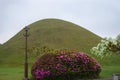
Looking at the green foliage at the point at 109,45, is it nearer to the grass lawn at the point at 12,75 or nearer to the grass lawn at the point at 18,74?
the grass lawn at the point at 18,74

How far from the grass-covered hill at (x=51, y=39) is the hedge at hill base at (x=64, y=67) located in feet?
148

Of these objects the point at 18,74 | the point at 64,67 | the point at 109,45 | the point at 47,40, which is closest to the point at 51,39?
the point at 47,40

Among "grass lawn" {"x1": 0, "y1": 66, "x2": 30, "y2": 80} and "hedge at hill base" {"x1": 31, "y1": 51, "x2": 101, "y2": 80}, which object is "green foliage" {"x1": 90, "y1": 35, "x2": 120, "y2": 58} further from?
"grass lawn" {"x1": 0, "y1": 66, "x2": 30, "y2": 80}

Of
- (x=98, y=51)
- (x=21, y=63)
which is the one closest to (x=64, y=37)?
(x=21, y=63)

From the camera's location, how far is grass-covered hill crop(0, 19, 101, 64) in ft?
276

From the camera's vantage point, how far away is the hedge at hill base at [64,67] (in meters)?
28.3

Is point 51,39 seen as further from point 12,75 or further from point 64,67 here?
point 64,67

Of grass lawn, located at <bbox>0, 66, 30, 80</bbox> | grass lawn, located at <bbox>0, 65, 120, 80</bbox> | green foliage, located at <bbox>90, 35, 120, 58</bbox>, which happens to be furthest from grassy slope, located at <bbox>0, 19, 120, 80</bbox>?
green foliage, located at <bbox>90, 35, 120, 58</bbox>

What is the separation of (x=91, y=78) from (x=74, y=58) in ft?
7.93

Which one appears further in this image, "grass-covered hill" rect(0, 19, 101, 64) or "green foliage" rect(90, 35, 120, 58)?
"grass-covered hill" rect(0, 19, 101, 64)

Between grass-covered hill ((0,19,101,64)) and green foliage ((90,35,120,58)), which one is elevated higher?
grass-covered hill ((0,19,101,64))

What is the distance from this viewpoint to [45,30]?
348 feet

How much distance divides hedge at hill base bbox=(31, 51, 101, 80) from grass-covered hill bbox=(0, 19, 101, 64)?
45.2 metres

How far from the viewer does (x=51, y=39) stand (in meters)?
96.2
